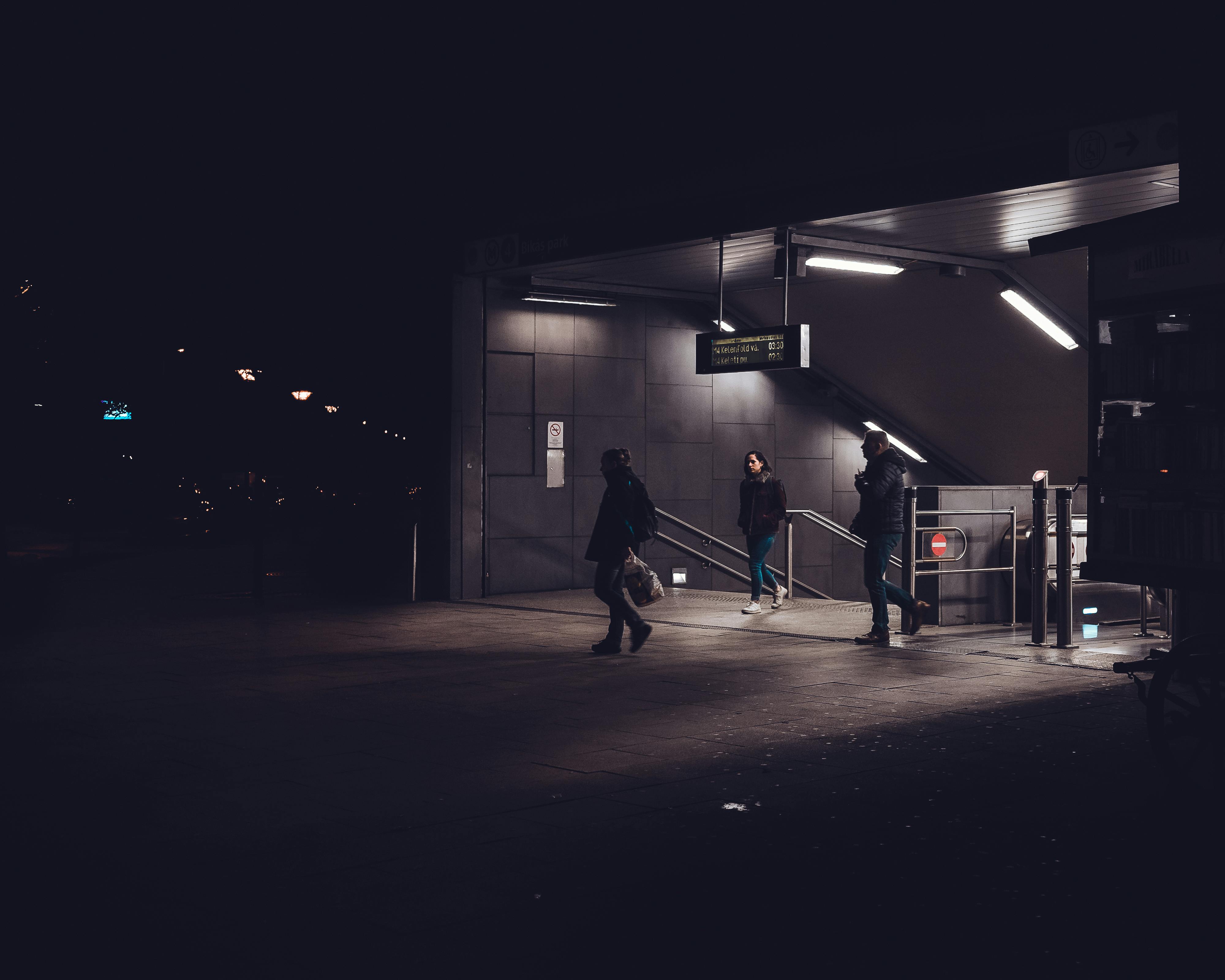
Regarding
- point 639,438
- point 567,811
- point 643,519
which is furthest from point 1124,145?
point 639,438

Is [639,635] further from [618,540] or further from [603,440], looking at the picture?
[603,440]

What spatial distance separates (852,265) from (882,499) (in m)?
3.50

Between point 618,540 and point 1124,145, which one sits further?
point 618,540

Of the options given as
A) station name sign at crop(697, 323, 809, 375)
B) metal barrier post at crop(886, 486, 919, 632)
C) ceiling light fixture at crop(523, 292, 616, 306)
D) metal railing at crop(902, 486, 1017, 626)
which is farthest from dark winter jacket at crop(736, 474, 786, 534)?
ceiling light fixture at crop(523, 292, 616, 306)

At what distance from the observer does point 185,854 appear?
5082 millimetres

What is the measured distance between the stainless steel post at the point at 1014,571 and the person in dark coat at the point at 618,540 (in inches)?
156

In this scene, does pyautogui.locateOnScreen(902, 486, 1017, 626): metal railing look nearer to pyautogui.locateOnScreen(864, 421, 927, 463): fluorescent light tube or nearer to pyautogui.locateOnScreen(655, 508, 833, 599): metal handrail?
pyautogui.locateOnScreen(655, 508, 833, 599): metal handrail

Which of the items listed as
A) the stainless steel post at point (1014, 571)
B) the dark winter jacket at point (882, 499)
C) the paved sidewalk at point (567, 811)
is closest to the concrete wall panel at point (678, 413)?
the stainless steel post at point (1014, 571)

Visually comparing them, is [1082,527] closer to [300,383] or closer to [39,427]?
[39,427]

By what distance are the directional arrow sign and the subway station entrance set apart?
1353 mm

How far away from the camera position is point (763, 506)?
14.1m

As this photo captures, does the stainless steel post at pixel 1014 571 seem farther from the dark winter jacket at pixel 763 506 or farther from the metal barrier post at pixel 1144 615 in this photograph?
the dark winter jacket at pixel 763 506

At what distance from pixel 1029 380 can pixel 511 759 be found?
12.1 metres

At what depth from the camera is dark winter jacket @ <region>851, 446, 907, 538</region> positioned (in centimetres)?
1162
